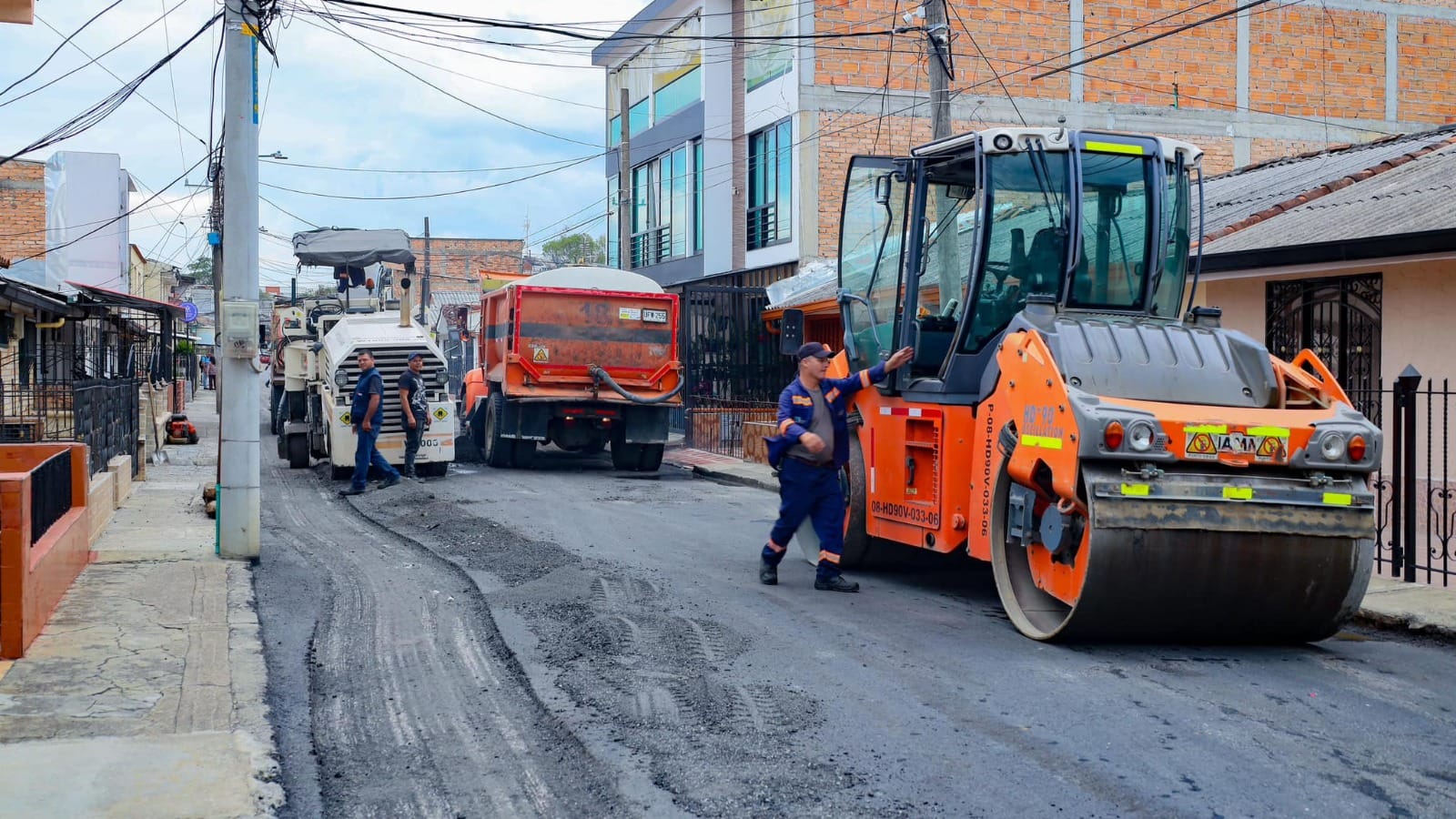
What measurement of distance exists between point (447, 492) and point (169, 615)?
7.77 metres

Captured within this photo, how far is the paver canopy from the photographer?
23.1m

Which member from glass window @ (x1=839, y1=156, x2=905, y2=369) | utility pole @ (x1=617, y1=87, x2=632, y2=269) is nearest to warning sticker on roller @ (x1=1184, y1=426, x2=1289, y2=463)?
glass window @ (x1=839, y1=156, x2=905, y2=369)

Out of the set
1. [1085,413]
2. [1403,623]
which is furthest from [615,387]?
[1085,413]

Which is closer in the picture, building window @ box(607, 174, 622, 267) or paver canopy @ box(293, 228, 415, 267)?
paver canopy @ box(293, 228, 415, 267)

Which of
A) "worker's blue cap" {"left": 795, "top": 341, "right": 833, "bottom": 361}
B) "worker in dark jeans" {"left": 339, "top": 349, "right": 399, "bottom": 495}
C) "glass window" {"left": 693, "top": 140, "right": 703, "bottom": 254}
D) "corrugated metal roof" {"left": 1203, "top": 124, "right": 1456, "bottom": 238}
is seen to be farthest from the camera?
"glass window" {"left": 693, "top": 140, "right": 703, "bottom": 254}

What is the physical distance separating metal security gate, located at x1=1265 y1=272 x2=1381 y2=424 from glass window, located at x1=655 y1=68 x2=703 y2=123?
1752cm

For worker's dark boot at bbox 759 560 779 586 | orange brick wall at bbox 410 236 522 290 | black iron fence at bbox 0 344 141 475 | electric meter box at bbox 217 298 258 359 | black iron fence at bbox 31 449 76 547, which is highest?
orange brick wall at bbox 410 236 522 290

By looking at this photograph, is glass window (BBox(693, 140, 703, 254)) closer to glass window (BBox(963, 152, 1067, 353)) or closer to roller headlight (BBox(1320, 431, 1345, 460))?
glass window (BBox(963, 152, 1067, 353))

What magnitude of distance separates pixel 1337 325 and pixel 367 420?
1100 centimetres

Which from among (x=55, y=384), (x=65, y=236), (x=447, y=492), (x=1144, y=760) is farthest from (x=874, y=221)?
(x=65, y=236)

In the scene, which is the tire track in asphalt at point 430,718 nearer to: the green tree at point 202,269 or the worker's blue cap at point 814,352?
the worker's blue cap at point 814,352

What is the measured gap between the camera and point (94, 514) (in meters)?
11.5

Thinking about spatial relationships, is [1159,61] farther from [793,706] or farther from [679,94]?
[793,706]

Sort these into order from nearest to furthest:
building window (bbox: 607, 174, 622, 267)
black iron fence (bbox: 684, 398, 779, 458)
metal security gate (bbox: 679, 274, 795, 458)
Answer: black iron fence (bbox: 684, 398, 779, 458), metal security gate (bbox: 679, 274, 795, 458), building window (bbox: 607, 174, 622, 267)
